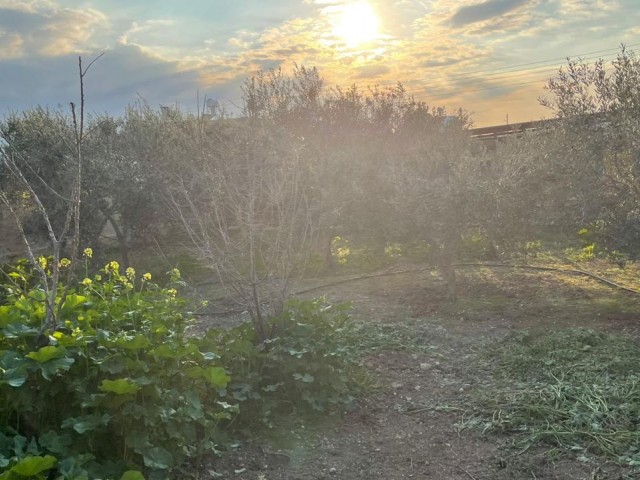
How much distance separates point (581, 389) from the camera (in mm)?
4027

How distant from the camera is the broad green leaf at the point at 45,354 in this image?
2.61 metres

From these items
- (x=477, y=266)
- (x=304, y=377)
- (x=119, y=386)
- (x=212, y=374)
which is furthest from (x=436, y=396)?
(x=477, y=266)

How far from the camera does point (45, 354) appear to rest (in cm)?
262

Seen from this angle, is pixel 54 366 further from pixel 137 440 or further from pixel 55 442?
pixel 137 440

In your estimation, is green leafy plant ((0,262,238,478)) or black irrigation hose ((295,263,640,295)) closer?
green leafy plant ((0,262,238,478))

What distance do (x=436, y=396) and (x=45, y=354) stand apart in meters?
2.67

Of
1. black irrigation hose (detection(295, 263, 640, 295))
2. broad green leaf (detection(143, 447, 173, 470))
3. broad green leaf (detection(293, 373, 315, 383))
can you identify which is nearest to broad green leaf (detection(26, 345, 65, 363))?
broad green leaf (detection(143, 447, 173, 470))

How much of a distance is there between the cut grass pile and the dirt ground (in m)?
0.12

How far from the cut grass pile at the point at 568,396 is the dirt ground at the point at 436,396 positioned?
0.40ft

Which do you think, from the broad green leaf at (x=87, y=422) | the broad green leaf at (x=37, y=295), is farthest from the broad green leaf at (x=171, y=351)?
Result: the broad green leaf at (x=37, y=295)

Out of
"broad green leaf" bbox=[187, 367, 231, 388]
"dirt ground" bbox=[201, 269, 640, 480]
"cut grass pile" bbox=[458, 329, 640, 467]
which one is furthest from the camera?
"cut grass pile" bbox=[458, 329, 640, 467]

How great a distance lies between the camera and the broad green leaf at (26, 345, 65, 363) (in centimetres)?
261

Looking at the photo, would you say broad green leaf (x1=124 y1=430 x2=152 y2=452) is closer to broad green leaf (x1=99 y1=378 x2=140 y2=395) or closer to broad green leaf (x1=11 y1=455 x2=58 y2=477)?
broad green leaf (x1=99 y1=378 x2=140 y2=395)

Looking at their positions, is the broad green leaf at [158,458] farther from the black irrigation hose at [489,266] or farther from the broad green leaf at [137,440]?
the black irrigation hose at [489,266]
